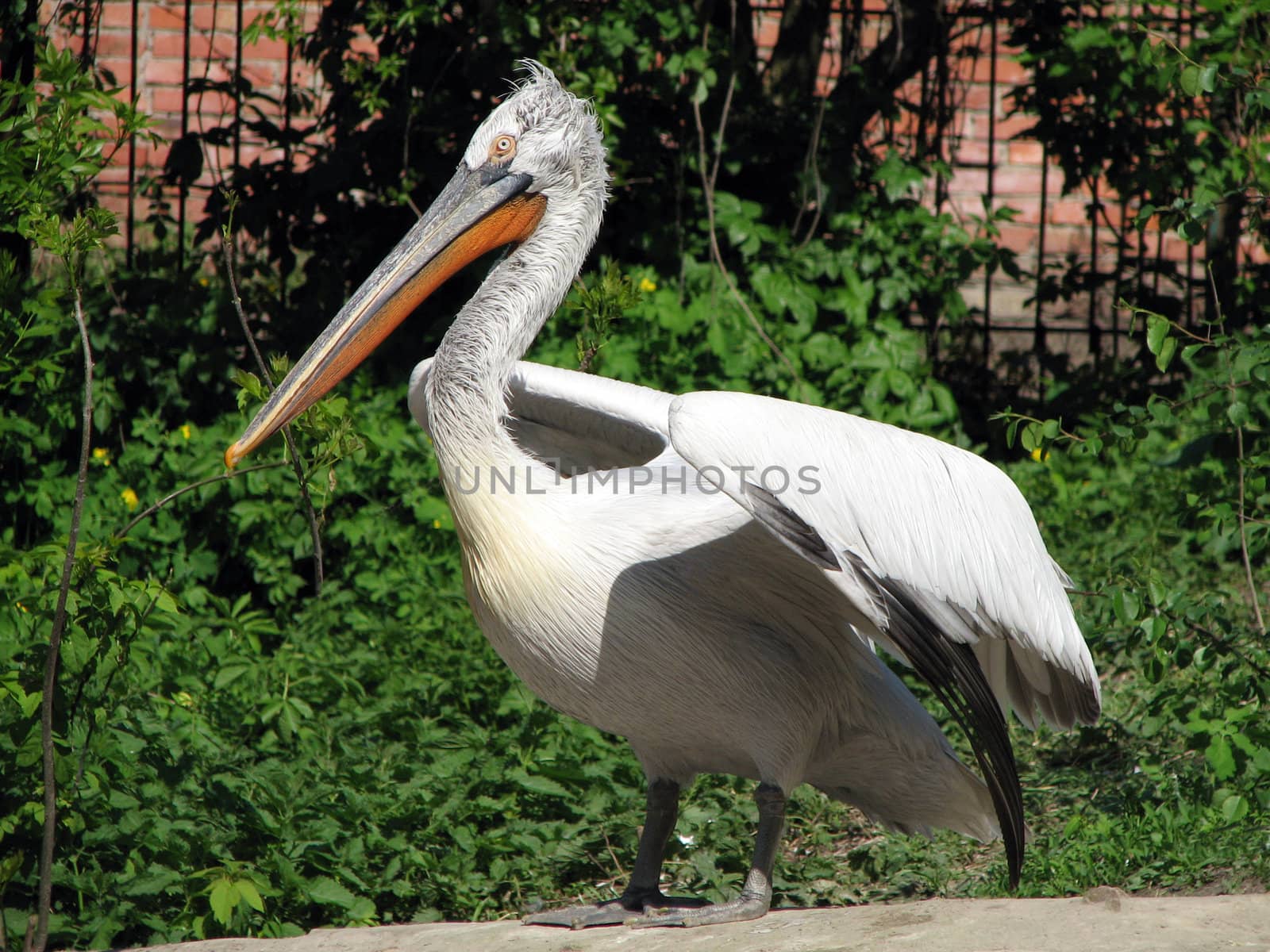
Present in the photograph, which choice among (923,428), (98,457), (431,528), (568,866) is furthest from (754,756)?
(98,457)

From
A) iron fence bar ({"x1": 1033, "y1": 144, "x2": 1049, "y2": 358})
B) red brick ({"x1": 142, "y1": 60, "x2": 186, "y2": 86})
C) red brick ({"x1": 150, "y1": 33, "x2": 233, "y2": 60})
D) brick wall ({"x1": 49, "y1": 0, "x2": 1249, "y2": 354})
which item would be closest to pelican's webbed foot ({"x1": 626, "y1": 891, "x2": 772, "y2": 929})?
iron fence bar ({"x1": 1033, "y1": 144, "x2": 1049, "y2": 358})

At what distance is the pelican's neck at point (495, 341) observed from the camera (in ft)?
8.45

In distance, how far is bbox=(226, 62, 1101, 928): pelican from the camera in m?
2.37

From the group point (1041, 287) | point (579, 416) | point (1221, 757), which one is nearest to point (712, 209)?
point (1041, 287)

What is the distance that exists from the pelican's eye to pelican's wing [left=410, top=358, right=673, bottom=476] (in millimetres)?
420

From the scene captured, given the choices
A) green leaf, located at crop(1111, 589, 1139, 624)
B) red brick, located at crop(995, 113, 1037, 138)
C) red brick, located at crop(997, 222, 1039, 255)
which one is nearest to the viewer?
green leaf, located at crop(1111, 589, 1139, 624)

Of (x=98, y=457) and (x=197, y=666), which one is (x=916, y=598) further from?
(x=98, y=457)

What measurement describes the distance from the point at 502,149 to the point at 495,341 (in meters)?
0.45

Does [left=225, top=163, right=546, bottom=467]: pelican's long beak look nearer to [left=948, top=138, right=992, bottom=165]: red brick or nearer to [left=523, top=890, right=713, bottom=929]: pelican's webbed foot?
[left=523, top=890, right=713, bottom=929]: pelican's webbed foot

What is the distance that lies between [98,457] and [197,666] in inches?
51.4

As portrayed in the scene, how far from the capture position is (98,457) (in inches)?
184

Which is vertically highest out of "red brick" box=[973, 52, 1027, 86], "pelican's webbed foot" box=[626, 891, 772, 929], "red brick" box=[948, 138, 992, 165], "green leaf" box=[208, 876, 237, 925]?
"red brick" box=[973, 52, 1027, 86]

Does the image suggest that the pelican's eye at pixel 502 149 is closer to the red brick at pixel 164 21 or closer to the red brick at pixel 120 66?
the red brick at pixel 164 21

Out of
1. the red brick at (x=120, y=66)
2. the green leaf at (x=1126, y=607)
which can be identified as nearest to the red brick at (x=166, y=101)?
the red brick at (x=120, y=66)
